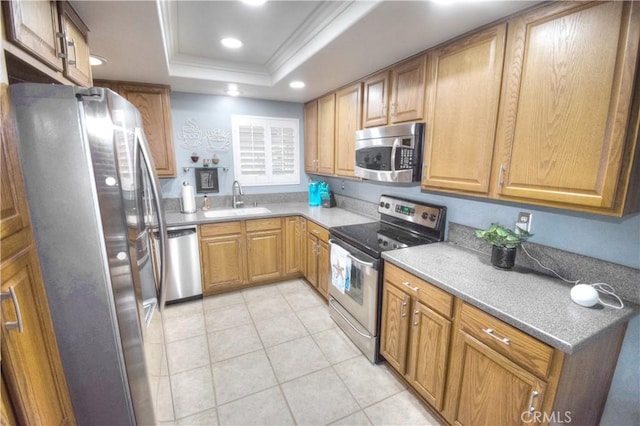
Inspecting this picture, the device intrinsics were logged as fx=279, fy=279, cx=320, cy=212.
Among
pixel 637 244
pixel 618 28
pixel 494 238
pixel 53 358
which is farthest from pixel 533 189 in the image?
pixel 53 358

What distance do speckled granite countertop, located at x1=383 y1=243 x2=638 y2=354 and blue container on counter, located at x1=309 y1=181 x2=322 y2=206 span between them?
1.89 meters

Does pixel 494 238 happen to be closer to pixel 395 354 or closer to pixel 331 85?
pixel 395 354

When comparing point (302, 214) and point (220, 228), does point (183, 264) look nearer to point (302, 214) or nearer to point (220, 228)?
point (220, 228)

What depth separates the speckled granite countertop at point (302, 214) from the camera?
2756 mm

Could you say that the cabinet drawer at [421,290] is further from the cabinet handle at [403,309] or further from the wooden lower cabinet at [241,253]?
the wooden lower cabinet at [241,253]

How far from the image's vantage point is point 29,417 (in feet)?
2.83

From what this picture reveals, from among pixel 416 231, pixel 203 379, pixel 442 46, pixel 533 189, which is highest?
pixel 442 46

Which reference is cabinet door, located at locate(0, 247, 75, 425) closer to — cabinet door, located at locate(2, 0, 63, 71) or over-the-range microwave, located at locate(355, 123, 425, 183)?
cabinet door, located at locate(2, 0, 63, 71)

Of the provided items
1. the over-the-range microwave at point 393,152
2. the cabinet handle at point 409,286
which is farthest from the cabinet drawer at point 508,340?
the over-the-range microwave at point 393,152

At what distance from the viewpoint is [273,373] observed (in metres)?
2.00

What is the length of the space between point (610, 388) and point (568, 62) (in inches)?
60.1

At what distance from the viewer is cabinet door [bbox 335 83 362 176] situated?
2578 mm

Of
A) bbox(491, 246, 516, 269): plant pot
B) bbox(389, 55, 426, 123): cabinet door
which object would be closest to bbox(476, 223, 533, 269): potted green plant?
bbox(491, 246, 516, 269): plant pot

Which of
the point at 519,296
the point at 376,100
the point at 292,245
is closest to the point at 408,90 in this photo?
the point at 376,100
